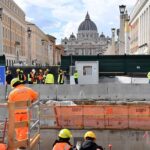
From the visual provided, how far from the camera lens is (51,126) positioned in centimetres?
1538

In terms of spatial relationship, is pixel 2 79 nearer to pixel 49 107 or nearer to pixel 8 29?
pixel 49 107

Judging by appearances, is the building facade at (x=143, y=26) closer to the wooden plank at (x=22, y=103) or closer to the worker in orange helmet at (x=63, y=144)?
the wooden plank at (x=22, y=103)

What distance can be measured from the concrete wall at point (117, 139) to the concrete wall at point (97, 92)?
822cm

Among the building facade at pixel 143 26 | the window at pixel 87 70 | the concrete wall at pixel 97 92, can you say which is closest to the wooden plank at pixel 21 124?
the concrete wall at pixel 97 92

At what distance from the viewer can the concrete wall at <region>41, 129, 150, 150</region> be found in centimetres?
1477

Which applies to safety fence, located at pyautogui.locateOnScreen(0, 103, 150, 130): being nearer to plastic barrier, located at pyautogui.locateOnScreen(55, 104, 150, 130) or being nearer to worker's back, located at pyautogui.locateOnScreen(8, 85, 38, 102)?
plastic barrier, located at pyautogui.locateOnScreen(55, 104, 150, 130)

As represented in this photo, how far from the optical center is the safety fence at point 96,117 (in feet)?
50.2

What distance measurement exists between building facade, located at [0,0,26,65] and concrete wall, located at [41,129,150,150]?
65.8 m

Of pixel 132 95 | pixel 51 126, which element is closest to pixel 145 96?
pixel 132 95

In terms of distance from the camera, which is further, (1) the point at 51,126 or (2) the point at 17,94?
(1) the point at 51,126

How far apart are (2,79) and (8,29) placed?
69.9 m

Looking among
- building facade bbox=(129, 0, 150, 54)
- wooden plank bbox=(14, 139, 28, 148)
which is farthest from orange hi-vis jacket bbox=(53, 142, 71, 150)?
building facade bbox=(129, 0, 150, 54)

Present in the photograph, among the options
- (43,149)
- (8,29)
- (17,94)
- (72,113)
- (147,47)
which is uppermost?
(8,29)

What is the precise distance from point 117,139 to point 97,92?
863 centimetres
